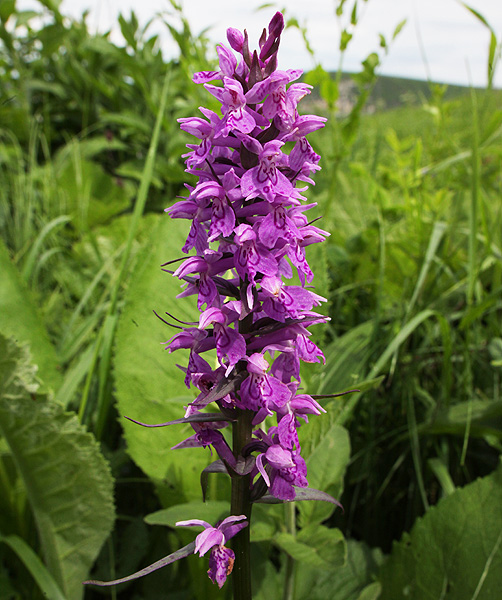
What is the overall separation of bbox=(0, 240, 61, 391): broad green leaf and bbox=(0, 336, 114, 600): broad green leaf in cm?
42

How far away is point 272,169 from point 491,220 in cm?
222

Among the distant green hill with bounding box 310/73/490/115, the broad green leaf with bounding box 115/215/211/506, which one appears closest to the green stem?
the broad green leaf with bounding box 115/215/211/506

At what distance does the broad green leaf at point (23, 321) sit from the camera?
2.23 m

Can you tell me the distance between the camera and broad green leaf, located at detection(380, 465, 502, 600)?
1.83 meters

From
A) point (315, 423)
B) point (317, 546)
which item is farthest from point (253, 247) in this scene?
point (317, 546)

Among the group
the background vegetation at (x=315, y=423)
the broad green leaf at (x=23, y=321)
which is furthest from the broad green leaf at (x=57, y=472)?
the broad green leaf at (x=23, y=321)

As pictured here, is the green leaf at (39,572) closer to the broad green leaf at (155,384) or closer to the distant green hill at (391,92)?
the broad green leaf at (155,384)

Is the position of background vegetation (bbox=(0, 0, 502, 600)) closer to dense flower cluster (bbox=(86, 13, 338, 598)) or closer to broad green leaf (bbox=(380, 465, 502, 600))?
broad green leaf (bbox=(380, 465, 502, 600))

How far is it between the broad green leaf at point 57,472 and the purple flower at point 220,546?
0.77m

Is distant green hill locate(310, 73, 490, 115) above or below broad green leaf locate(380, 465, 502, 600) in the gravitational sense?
above

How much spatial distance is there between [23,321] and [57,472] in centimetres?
69

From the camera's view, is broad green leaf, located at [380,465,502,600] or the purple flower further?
broad green leaf, located at [380,465,502,600]

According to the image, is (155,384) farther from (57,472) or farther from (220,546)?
(220,546)

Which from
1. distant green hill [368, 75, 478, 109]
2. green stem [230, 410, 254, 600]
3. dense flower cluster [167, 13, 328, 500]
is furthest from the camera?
distant green hill [368, 75, 478, 109]
